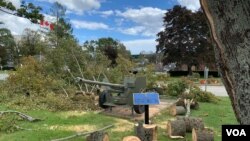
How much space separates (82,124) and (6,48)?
153ft

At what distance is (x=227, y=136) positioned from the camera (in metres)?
1.67

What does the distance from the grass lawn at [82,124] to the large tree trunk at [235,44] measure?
4.53 metres

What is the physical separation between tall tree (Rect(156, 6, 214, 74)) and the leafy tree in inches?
989

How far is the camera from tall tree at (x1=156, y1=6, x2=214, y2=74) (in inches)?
1289

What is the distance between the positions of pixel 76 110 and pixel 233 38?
8103 mm

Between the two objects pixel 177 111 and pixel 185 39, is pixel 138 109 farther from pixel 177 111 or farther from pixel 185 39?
pixel 185 39

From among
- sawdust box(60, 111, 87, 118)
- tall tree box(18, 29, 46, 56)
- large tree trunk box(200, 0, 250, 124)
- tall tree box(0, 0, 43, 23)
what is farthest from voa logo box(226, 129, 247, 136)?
tall tree box(18, 29, 46, 56)

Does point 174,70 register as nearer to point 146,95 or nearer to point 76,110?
point 76,110

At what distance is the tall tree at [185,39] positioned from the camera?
107ft

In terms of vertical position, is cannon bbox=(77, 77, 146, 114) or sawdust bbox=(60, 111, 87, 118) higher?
cannon bbox=(77, 77, 146, 114)

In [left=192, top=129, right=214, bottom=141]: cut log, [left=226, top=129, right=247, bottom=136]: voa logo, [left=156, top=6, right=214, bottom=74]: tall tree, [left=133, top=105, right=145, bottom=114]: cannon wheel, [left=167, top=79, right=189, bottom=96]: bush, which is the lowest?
[left=192, top=129, right=214, bottom=141]: cut log

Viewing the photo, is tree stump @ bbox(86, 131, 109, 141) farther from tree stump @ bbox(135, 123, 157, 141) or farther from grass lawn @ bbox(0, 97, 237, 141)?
grass lawn @ bbox(0, 97, 237, 141)

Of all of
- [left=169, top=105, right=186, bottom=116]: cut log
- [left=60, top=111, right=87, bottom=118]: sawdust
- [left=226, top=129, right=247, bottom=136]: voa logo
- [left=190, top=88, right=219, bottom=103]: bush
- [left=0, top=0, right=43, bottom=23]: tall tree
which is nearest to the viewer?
[left=226, top=129, right=247, bottom=136]: voa logo

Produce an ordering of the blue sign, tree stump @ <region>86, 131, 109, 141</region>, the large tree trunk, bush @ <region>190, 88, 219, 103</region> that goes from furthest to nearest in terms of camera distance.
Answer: bush @ <region>190, 88, 219, 103</region>
the blue sign
tree stump @ <region>86, 131, 109, 141</region>
the large tree trunk
